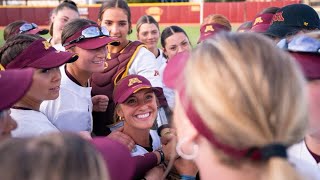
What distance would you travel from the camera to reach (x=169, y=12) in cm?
2344

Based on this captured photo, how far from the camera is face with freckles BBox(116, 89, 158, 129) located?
2.82m

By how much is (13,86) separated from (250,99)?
3.46ft

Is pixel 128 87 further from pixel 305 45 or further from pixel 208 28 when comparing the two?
pixel 208 28

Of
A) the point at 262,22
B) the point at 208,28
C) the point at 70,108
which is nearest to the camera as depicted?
the point at 70,108

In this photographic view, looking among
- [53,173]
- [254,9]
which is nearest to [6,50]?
[53,173]

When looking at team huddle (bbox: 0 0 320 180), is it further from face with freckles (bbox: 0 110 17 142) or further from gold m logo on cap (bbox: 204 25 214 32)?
gold m logo on cap (bbox: 204 25 214 32)

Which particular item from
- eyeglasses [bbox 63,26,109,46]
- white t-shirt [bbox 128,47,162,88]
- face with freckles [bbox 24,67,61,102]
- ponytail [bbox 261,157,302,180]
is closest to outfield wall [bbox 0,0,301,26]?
white t-shirt [bbox 128,47,162,88]

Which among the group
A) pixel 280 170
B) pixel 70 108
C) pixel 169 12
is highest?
pixel 280 170

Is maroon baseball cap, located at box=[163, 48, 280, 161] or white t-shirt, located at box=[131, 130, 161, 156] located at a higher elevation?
maroon baseball cap, located at box=[163, 48, 280, 161]

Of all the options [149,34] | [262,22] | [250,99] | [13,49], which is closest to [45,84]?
[13,49]

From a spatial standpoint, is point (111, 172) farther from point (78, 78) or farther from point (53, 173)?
point (78, 78)

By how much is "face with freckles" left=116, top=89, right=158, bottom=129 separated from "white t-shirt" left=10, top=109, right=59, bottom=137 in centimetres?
55

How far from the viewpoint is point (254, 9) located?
2242 centimetres

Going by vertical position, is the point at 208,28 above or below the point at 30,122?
above
